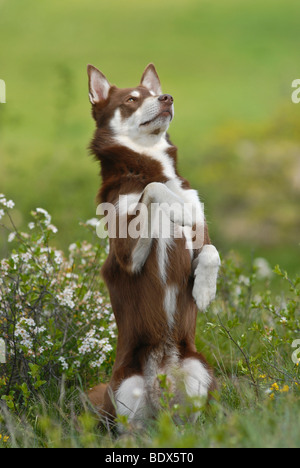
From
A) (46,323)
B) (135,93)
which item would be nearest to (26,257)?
(46,323)

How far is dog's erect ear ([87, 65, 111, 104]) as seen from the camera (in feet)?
13.5

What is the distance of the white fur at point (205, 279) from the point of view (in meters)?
3.56

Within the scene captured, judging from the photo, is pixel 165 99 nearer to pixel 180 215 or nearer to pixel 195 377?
pixel 180 215

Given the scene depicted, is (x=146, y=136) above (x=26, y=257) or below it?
above

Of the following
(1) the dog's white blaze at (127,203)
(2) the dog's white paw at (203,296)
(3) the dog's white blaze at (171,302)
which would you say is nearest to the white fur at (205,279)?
(2) the dog's white paw at (203,296)

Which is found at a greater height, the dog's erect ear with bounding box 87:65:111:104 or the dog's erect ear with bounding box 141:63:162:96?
the dog's erect ear with bounding box 141:63:162:96

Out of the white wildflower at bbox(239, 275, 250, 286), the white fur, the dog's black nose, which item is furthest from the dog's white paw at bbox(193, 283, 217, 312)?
the white wildflower at bbox(239, 275, 250, 286)

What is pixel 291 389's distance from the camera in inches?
136

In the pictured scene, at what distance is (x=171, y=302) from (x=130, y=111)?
1.23m

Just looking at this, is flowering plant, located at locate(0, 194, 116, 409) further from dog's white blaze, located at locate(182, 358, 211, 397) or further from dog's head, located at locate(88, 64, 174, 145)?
dog's head, located at locate(88, 64, 174, 145)

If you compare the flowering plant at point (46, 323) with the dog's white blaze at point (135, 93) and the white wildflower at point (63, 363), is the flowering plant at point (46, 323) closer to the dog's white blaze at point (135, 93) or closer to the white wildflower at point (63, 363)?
the white wildflower at point (63, 363)

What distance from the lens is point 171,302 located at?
3.67m

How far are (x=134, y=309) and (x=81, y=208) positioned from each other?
19.0 ft
